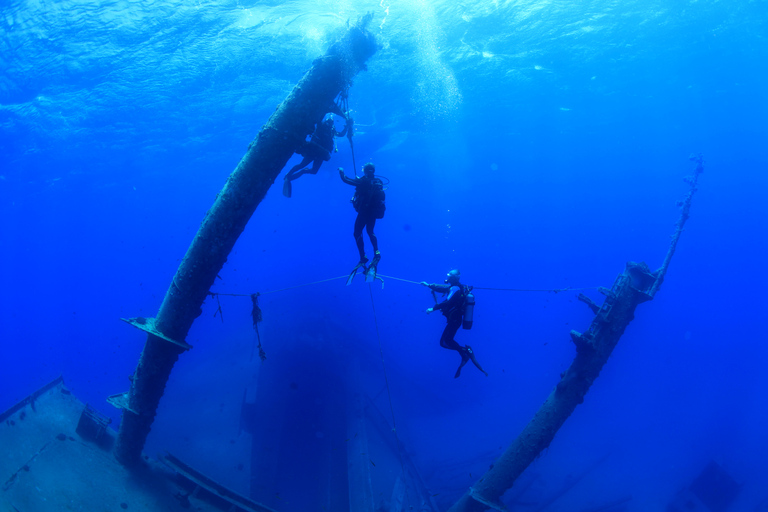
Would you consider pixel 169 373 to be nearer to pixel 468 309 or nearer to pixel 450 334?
pixel 450 334

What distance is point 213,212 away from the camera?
6.67m

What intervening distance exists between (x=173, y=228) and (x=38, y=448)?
75397 millimetres

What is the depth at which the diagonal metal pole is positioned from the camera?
936 centimetres

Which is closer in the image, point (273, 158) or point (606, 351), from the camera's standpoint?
point (273, 158)

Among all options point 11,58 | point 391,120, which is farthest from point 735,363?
point 11,58

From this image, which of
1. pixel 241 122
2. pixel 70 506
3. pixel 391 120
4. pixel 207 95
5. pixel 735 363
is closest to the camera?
pixel 70 506

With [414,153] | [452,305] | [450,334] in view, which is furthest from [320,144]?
[414,153]

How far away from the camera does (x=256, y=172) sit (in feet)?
21.5

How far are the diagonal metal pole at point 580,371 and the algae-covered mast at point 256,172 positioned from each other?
336 inches

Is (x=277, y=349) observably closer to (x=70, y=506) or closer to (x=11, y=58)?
(x=70, y=506)

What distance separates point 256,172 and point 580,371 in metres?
9.53

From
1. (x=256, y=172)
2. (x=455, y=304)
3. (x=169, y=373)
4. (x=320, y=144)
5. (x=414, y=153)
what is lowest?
(x=169, y=373)

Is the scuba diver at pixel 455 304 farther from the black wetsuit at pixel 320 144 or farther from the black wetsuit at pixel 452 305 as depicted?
the black wetsuit at pixel 320 144

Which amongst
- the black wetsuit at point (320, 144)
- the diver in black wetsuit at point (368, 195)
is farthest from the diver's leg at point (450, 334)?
the black wetsuit at point (320, 144)
